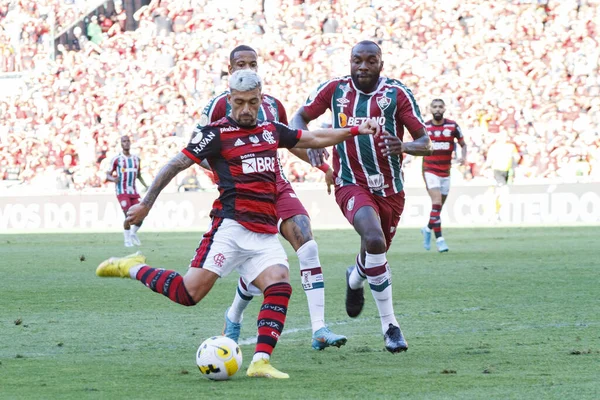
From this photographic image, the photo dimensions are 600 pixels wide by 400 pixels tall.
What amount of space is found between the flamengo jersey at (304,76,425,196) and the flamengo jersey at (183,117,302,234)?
1.79m

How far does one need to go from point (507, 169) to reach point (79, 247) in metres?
9.98

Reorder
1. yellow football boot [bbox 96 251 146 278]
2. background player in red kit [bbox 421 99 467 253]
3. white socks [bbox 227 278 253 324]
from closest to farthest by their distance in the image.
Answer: yellow football boot [bbox 96 251 146 278]
white socks [bbox 227 278 253 324]
background player in red kit [bbox 421 99 467 253]

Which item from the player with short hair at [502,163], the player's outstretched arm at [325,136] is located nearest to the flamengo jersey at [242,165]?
the player's outstretched arm at [325,136]

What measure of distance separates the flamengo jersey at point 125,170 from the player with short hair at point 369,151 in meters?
15.1

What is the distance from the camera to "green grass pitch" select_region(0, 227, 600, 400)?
5867 mm

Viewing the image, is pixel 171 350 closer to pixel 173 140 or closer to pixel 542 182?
pixel 542 182

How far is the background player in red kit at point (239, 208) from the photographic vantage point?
661 centimetres

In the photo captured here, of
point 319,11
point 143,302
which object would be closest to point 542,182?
point 319,11

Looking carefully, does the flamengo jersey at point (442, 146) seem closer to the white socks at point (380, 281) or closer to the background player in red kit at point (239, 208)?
the white socks at point (380, 281)

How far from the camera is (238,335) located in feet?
26.0

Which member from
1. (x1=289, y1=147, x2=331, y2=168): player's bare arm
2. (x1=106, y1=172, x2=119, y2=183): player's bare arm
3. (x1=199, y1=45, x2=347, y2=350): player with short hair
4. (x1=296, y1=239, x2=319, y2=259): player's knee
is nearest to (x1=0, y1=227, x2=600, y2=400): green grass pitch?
(x1=199, y1=45, x2=347, y2=350): player with short hair

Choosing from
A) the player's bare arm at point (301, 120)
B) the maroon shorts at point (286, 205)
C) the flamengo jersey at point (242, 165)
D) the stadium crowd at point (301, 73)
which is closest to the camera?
the flamengo jersey at point (242, 165)

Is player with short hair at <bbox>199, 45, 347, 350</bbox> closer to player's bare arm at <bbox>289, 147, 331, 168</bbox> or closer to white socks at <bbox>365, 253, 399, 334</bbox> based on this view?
player's bare arm at <bbox>289, 147, 331, 168</bbox>

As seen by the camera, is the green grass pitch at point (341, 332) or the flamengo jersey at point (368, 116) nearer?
the green grass pitch at point (341, 332)
